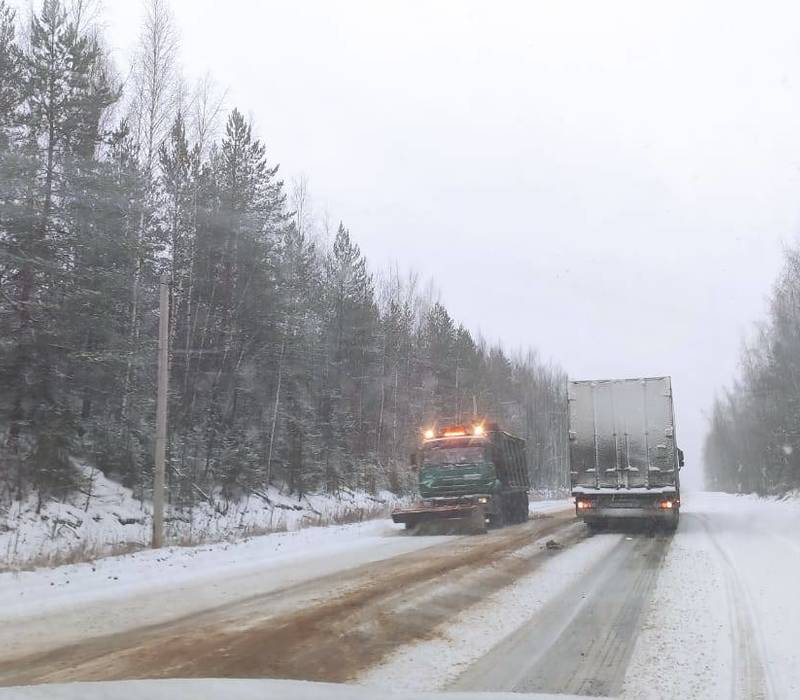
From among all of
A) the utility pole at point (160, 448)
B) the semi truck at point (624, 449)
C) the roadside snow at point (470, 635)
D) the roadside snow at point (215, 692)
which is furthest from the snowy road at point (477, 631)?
the semi truck at point (624, 449)

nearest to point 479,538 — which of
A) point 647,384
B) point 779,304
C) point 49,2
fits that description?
point 647,384

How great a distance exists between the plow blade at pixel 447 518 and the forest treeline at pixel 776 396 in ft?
92.7

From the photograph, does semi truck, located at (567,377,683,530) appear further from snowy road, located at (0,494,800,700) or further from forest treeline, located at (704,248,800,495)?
forest treeline, located at (704,248,800,495)

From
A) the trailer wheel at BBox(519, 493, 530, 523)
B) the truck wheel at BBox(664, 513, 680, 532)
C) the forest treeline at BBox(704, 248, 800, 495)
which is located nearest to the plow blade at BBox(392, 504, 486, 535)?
the truck wheel at BBox(664, 513, 680, 532)

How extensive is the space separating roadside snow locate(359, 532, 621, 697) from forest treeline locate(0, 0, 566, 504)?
14254mm

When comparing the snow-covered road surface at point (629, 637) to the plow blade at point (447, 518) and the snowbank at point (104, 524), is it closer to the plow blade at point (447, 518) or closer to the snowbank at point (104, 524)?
the plow blade at point (447, 518)

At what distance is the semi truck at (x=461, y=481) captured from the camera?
63.0 ft

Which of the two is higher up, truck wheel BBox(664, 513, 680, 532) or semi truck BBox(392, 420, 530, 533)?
semi truck BBox(392, 420, 530, 533)

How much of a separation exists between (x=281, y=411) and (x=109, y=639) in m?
26.7

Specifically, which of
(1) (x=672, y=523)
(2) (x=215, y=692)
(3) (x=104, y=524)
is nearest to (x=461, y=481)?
(1) (x=672, y=523)

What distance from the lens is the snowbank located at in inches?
562

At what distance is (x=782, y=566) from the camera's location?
1100cm

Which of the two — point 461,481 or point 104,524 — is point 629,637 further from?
point 104,524

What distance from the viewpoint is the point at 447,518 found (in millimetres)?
19031
